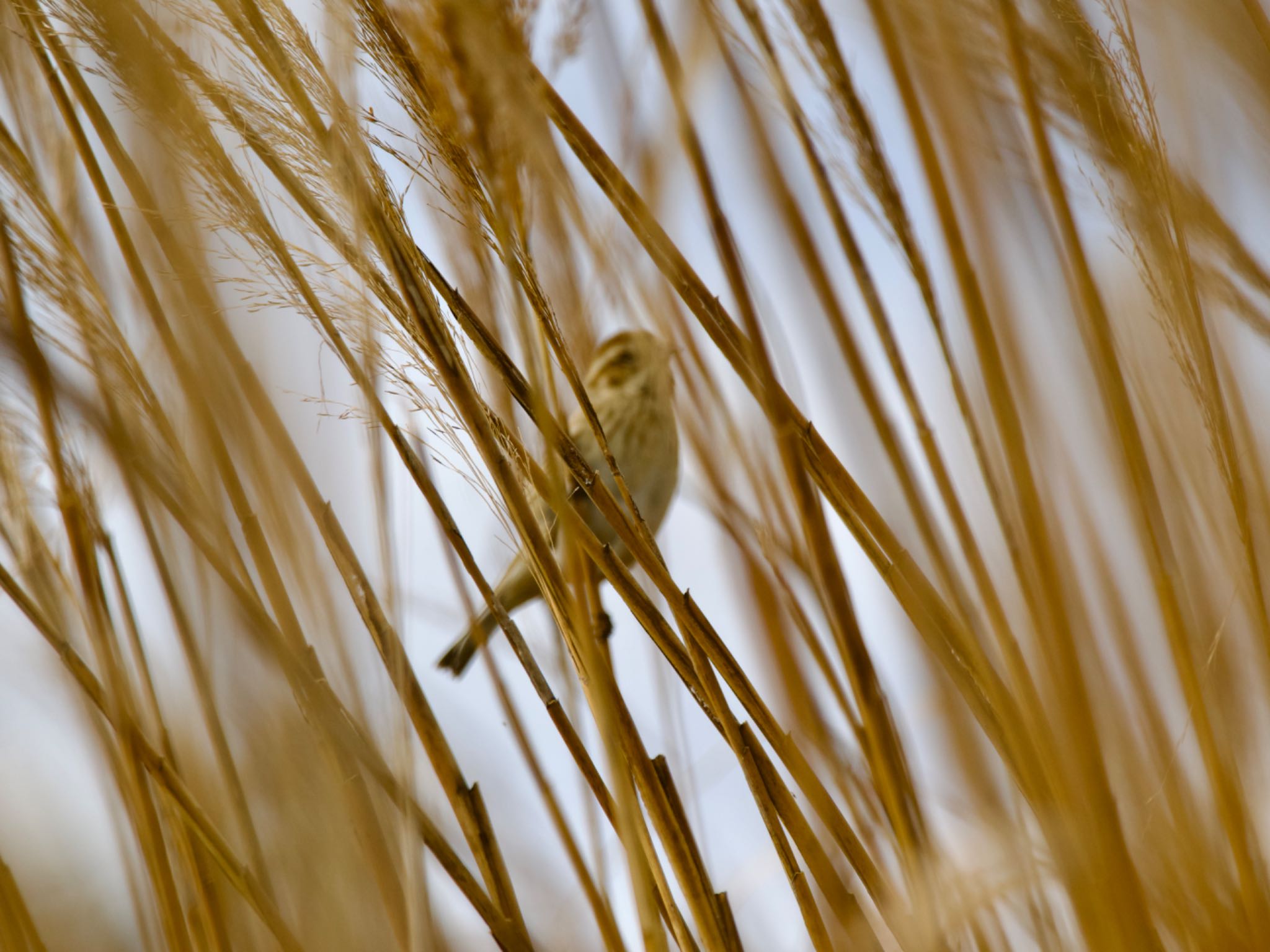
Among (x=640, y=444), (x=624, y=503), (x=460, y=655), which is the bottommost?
(x=624, y=503)

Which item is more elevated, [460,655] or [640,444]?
[640,444]

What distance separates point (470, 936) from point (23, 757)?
40 cm

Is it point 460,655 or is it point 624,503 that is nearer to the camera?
point 624,503

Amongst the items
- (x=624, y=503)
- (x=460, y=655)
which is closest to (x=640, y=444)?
(x=460, y=655)

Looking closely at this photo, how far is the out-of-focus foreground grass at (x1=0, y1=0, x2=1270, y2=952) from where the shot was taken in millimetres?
508

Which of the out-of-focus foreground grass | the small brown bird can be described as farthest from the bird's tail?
the out-of-focus foreground grass

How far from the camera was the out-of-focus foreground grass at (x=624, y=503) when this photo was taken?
51 cm

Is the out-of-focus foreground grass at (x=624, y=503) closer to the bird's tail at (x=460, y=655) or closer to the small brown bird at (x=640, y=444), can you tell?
the bird's tail at (x=460, y=655)

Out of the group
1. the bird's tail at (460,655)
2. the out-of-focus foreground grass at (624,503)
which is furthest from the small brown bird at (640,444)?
the out-of-focus foreground grass at (624,503)

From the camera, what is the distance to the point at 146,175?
528 millimetres

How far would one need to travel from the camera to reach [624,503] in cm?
60

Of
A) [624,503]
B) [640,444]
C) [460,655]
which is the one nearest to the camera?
[624,503]

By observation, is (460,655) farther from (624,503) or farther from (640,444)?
(624,503)

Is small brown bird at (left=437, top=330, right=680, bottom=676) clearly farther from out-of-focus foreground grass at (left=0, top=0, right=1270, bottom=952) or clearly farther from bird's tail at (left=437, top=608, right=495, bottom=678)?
out-of-focus foreground grass at (left=0, top=0, right=1270, bottom=952)
